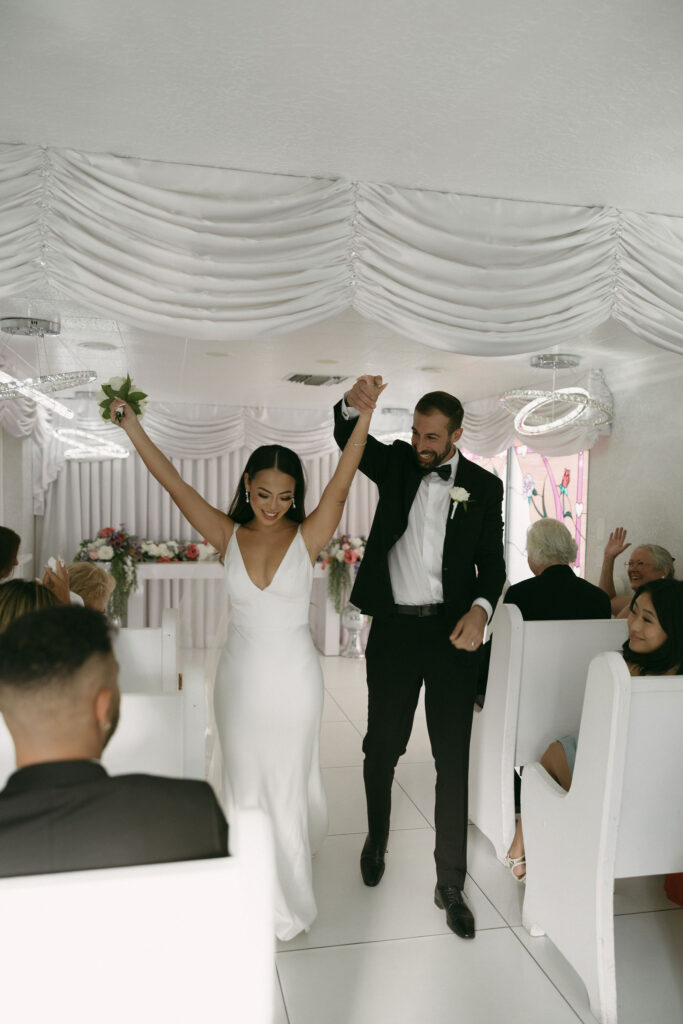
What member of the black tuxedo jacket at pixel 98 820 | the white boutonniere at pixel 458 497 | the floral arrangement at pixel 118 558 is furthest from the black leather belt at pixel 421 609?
the floral arrangement at pixel 118 558

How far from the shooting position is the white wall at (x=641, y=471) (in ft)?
16.8

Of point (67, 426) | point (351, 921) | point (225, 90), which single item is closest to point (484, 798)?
point (351, 921)

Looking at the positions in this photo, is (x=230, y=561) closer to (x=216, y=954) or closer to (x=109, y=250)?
(x=109, y=250)

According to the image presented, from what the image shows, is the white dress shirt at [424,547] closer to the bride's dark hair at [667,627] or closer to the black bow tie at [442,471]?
the black bow tie at [442,471]

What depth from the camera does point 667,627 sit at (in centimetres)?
265

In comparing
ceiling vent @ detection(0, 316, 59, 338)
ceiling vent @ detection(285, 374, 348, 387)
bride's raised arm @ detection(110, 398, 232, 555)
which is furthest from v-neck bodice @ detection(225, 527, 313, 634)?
ceiling vent @ detection(285, 374, 348, 387)

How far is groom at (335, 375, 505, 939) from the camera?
9.29 ft

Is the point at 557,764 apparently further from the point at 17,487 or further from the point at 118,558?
the point at 17,487

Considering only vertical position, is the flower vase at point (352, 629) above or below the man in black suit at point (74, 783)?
below

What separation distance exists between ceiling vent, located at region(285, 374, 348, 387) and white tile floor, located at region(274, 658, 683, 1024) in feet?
13.7

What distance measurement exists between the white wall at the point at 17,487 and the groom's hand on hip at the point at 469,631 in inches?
232

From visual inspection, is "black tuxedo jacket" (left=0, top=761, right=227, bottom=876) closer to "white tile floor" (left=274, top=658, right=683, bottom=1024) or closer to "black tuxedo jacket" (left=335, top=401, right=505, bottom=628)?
"white tile floor" (left=274, top=658, right=683, bottom=1024)

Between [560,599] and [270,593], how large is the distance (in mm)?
1815

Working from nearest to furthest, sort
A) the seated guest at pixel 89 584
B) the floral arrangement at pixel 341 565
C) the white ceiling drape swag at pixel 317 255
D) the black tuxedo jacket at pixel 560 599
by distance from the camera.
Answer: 1. the white ceiling drape swag at pixel 317 255
2. the seated guest at pixel 89 584
3. the black tuxedo jacket at pixel 560 599
4. the floral arrangement at pixel 341 565
